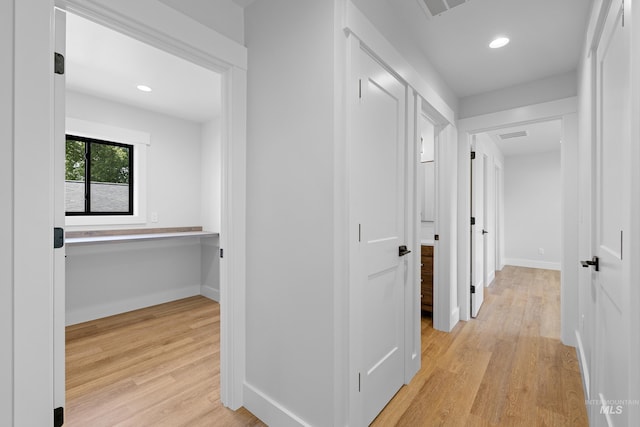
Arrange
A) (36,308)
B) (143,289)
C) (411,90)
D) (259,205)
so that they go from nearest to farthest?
(36,308), (259,205), (411,90), (143,289)

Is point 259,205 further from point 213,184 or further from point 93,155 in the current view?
point 93,155

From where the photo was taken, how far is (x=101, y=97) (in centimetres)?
330

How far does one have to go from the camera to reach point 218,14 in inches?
66.7

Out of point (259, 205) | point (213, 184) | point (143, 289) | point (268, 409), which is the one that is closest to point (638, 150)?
point (259, 205)

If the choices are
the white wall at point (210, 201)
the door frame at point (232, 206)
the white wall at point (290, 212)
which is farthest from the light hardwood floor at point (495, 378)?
the white wall at point (210, 201)

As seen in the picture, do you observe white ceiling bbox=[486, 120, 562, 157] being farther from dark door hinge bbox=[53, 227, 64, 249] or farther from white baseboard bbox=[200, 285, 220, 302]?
dark door hinge bbox=[53, 227, 64, 249]

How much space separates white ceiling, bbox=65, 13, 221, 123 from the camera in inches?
86.3

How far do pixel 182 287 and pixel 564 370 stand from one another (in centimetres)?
416

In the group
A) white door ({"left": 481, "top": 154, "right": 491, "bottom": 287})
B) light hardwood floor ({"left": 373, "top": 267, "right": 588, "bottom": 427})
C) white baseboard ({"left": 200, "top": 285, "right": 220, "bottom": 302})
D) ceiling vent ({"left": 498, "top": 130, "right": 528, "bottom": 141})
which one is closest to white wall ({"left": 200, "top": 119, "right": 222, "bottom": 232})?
white baseboard ({"left": 200, "top": 285, "right": 220, "bottom": 302})

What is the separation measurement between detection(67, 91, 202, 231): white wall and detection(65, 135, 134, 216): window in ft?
0.77

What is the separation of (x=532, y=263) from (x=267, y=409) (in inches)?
260

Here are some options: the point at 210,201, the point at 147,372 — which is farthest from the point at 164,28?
the point at 210,201

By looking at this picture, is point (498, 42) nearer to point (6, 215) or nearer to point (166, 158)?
point (6, 215)

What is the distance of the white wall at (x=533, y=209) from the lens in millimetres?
5934
